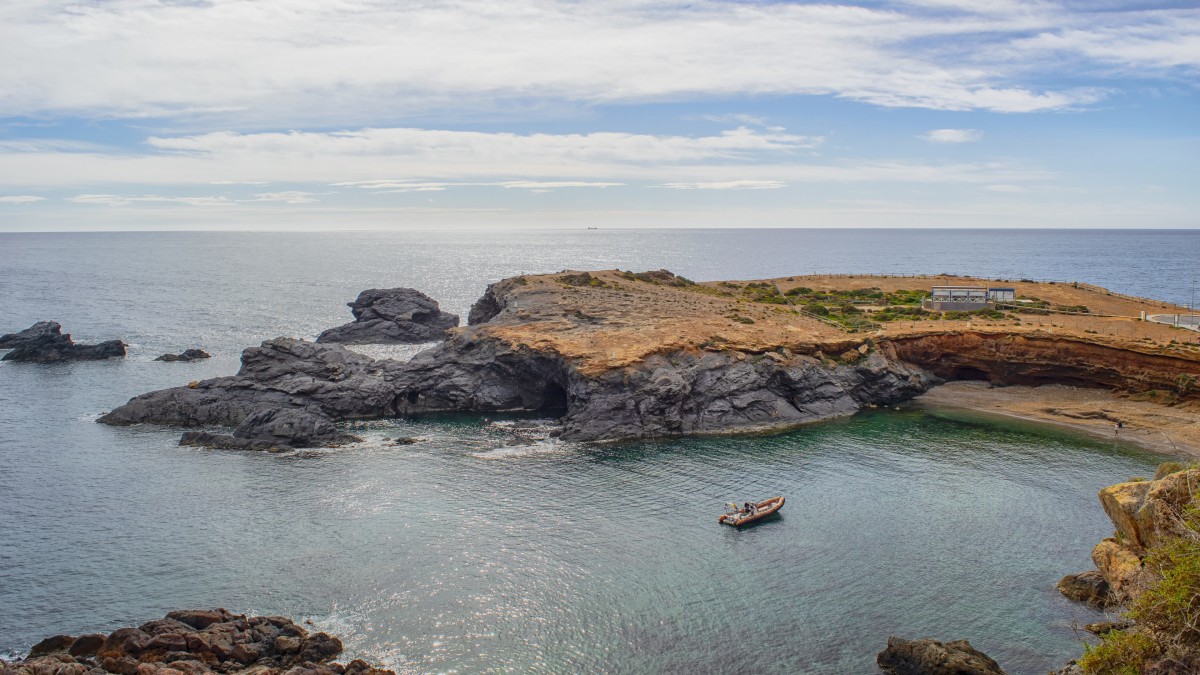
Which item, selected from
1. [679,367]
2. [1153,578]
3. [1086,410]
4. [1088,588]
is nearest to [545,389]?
[679,367]

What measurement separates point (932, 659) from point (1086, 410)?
162ft

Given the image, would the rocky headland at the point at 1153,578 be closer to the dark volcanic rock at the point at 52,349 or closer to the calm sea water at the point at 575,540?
the calm sea water at the point at 575,540

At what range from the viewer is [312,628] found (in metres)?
38.7

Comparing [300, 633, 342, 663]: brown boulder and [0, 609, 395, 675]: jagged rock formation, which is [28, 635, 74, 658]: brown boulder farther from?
[300, 633, 342, 663]: brown boulder

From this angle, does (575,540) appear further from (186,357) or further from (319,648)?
(186,357)

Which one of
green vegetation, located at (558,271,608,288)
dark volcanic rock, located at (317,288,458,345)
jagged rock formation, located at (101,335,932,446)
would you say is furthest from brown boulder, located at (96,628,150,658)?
dark volcanic rock, located at (317,288,458,345)

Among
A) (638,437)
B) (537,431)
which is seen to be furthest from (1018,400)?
(537,431)

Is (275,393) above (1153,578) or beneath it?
beneath

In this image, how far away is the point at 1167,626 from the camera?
25391 mm

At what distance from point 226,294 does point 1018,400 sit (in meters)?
160

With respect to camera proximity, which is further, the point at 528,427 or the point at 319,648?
the point at 528,427

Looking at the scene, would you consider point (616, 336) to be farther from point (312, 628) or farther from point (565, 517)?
point (312, 628)

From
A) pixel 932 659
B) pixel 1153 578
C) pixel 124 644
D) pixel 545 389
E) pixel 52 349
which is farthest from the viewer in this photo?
pixel 52 349

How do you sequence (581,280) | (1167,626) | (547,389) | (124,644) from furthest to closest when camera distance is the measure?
(581,280) < (547,389) < (124,644) < (1167,626)
